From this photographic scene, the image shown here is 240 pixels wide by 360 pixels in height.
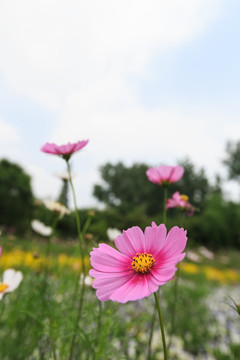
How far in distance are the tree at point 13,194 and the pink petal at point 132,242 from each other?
357 inches

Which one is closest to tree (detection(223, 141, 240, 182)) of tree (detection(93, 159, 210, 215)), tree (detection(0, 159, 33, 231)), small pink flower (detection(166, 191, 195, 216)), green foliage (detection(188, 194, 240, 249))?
tree (detection(93, 159, 210, 215))

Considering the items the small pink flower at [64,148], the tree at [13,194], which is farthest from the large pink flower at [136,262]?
the tree at [13,194]

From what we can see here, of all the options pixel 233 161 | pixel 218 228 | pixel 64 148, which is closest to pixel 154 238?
pixel 64 148

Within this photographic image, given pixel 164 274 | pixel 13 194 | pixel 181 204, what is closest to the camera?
pixel 164 274

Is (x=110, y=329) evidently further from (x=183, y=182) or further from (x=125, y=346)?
(x=183, y=182)

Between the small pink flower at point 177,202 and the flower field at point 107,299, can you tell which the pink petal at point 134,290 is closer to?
the flower field at point 107,299

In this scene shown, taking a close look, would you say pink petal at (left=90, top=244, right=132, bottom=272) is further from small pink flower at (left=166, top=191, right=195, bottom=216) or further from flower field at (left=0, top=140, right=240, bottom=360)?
small pink flower at (left=166, top=191, right=195, bottom=216)

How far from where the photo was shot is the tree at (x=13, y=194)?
9.29 metres

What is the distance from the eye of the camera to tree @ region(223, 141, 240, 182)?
74.1 feet

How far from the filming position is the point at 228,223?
44.8 feet

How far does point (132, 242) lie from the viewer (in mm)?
A: 563

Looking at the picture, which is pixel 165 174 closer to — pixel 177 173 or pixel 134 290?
pixel 177 173

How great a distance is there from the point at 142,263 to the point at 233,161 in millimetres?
24253

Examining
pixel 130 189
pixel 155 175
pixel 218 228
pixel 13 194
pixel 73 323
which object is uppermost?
pixel 155 175
